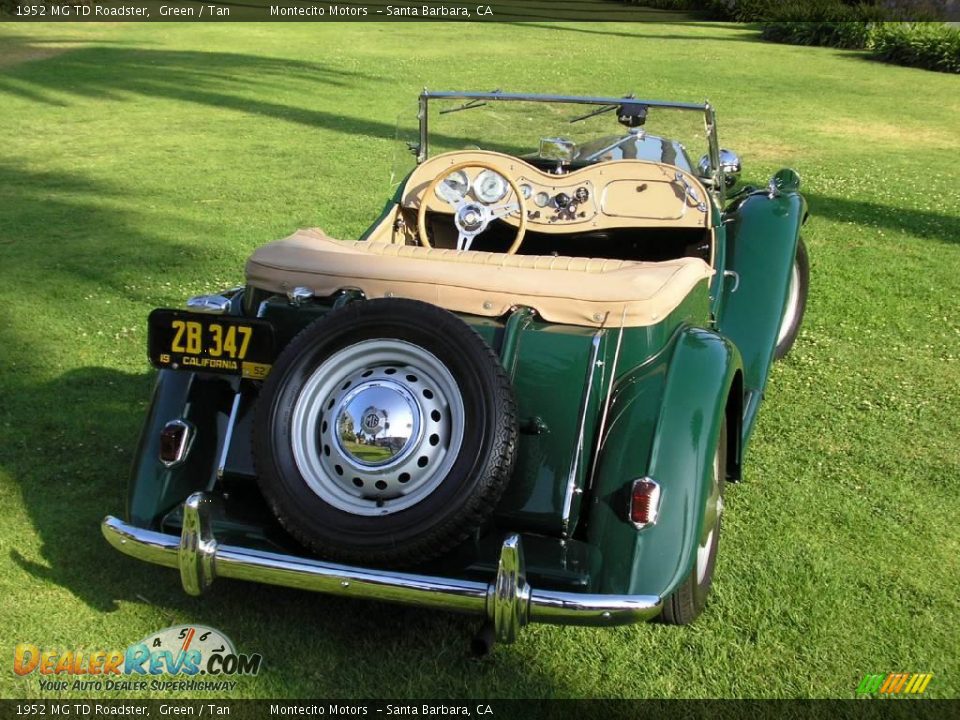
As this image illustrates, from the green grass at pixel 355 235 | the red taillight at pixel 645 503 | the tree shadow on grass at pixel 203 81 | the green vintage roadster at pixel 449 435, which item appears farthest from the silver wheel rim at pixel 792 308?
the tree shadow on grass at pixel 203 81

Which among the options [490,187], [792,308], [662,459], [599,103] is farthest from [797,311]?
[662,459]

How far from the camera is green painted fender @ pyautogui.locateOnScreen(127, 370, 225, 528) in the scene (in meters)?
3.26

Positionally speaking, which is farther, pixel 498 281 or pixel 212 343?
pixel 498 281

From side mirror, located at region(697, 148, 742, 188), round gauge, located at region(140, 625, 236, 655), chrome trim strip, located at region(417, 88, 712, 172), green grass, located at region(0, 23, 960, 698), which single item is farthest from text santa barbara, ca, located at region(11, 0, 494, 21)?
round gauge, located at region(140, 625, 236, 655)

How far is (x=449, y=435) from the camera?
2.93 m

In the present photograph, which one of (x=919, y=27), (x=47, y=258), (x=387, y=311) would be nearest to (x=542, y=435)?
(x=387, y=311)

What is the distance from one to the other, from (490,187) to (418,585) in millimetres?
2243

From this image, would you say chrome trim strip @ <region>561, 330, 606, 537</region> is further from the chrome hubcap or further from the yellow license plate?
the yellow license plate

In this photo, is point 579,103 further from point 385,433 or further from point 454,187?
point 385,433

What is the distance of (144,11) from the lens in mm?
28828

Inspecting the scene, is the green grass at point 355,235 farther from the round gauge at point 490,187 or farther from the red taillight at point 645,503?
the round gauge at point 490,187

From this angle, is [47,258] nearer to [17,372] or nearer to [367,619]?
[17,372]

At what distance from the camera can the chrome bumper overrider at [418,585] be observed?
2.65 metres

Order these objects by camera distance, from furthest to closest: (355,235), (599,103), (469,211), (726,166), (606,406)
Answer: (355,235) → (726,166) → (599,103) → (469,211) → (606,406)
